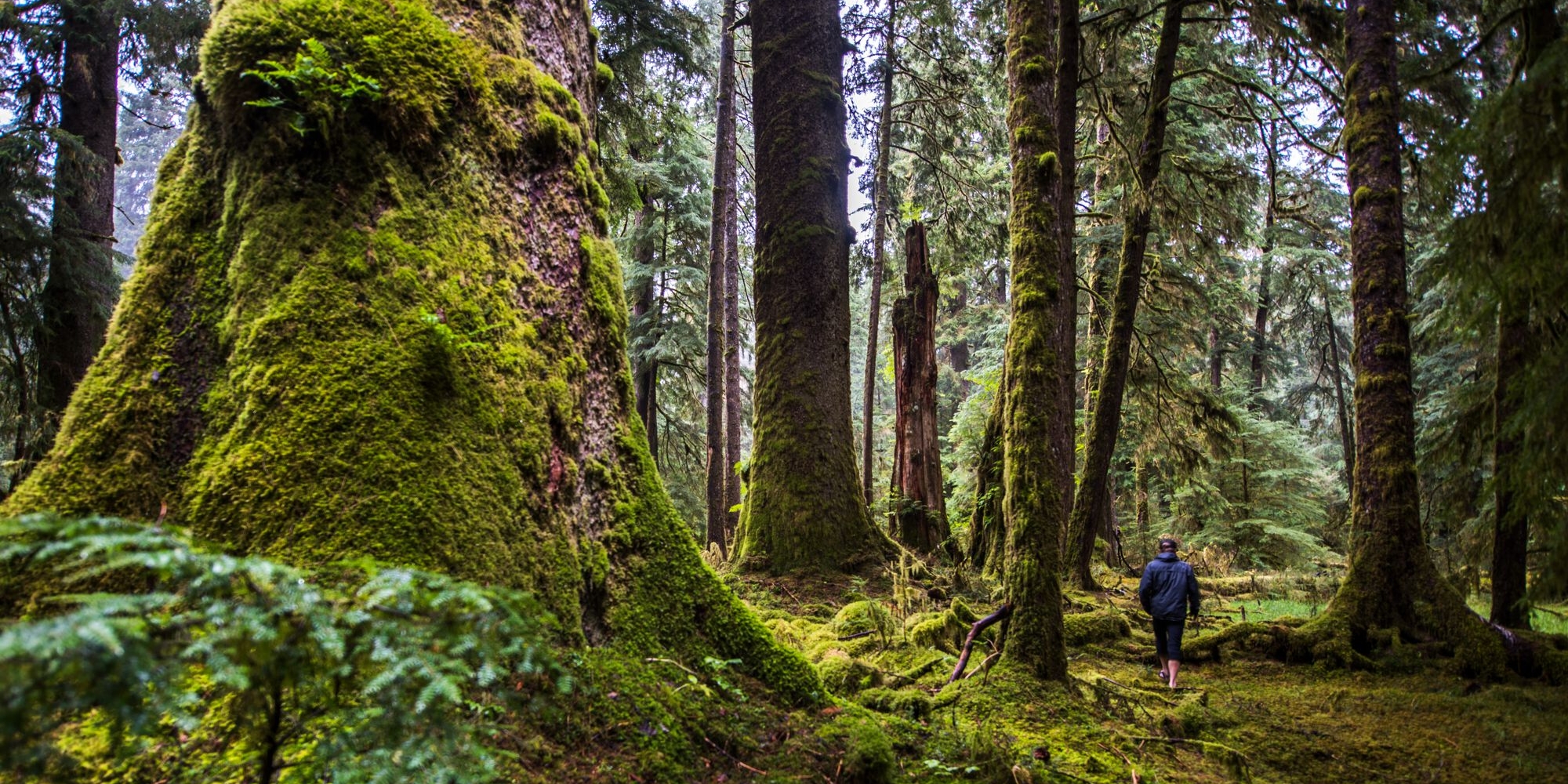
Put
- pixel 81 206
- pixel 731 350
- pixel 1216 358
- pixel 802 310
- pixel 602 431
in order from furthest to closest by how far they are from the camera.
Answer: pixel 1216 358 < pixel 731 350 < pixel 81 206 < pixel 802 310 < pixel 602 431

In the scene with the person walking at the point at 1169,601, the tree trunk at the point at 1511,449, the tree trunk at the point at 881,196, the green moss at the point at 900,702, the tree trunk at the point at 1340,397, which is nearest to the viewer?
the green moss at the point at 900,702

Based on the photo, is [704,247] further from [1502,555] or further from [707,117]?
[1502,555]

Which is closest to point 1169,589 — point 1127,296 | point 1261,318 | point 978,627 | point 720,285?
point 978,627

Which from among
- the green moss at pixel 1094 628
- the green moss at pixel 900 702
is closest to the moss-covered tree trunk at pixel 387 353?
the green moss at pixel 900 702

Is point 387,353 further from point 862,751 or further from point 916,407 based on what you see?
point 916,407

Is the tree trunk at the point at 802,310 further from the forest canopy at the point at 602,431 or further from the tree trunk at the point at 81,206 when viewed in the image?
the tree trunk at the point at 81,206

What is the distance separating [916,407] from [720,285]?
13.0 ft

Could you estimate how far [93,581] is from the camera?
6.70 ft

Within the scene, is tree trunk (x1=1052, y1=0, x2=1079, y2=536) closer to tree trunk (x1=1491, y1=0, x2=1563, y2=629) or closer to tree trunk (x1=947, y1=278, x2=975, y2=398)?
tree trunk (x1=1491, y1=0, x2=1563, y2=629)

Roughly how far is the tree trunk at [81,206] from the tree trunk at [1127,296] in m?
12.7

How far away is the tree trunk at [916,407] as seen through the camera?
442 inches

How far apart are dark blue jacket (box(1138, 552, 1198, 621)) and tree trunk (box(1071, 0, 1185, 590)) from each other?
1651 millimetres

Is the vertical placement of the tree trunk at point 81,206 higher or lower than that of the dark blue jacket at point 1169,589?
higher

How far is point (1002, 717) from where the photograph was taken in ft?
13.3
